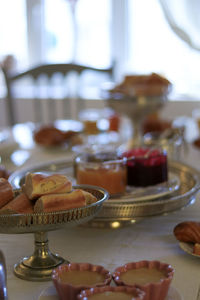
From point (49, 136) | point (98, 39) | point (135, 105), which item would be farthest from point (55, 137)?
point (98, 39)

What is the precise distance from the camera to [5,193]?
0.68m

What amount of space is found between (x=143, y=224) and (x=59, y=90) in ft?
8.07

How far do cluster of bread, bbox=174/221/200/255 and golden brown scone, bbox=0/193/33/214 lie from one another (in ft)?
0.79

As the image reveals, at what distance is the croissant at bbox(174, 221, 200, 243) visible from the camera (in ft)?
2.41

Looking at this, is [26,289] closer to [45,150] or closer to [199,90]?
[45,150]

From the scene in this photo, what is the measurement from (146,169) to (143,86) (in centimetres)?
63

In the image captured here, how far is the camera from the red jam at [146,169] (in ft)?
3.34

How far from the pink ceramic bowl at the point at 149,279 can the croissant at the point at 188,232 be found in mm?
132

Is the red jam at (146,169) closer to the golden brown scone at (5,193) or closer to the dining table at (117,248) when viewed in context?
the dining table at (117,248)

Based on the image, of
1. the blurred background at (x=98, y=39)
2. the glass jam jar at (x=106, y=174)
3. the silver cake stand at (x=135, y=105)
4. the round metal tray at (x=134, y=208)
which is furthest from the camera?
the blurred background at (x=98, y=39)

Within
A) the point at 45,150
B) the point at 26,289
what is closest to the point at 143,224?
the point at 26,289

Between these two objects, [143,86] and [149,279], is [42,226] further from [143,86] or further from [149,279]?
[143,86]

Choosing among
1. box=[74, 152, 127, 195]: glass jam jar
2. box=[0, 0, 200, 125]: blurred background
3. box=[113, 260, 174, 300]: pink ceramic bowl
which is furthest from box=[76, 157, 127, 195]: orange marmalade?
box=[0, 0, 200, 125]: blurred background

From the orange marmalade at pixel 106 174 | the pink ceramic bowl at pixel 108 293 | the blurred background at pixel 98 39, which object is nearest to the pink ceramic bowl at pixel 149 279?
the pink ceramic bowl at pixel 108 293
